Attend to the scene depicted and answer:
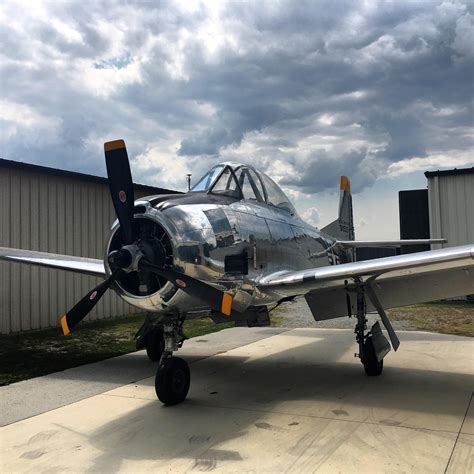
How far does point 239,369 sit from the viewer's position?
7203 millimetres

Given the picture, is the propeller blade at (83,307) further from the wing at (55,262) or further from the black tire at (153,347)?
the black tire at (153,347)

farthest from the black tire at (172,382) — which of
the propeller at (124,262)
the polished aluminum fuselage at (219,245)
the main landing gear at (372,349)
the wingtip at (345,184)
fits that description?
the wingtip at (345,184)

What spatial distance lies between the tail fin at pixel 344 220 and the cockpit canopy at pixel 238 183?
4.74m

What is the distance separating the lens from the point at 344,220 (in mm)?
12258

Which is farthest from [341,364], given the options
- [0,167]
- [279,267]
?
[0,167]

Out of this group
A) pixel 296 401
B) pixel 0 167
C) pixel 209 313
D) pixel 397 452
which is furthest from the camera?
pixel 0 167

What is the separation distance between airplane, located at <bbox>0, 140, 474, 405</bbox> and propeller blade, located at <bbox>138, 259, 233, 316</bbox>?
10 millimetres

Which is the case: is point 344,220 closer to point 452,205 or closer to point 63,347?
point 63,347

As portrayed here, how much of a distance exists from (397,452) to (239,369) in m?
3.59

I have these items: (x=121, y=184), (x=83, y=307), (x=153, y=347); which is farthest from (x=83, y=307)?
(x=153, y=347)

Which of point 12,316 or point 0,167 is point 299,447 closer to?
point 12,316

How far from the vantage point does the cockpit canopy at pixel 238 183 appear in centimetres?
609

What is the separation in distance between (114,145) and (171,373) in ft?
8.48

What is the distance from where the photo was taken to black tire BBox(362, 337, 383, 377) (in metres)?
6.55
